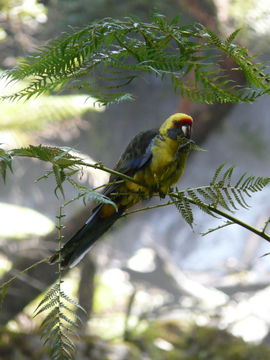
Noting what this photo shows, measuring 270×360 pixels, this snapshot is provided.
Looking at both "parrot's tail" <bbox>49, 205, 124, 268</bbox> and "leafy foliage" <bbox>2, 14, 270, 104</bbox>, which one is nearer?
"leafy foliage" <bbox>2, 14, 270, 104</bbox>

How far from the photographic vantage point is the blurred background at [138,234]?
238 cm

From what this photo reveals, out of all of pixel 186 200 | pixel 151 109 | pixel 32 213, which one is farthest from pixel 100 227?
pixel 151 109

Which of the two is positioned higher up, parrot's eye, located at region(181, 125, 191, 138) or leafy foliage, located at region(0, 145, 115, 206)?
parrot's eye, located at region(181, 125, 191, 138)

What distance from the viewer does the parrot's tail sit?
942mm

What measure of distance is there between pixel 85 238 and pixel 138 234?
4.07 metres

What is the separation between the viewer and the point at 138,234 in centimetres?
508

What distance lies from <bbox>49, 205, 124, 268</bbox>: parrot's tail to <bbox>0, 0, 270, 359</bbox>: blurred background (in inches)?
9.4

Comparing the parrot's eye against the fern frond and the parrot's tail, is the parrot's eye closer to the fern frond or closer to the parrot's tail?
the parrot's tail

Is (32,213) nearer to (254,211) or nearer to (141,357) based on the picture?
(141,357)

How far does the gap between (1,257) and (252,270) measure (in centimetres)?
226

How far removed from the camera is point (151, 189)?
3.17 feet

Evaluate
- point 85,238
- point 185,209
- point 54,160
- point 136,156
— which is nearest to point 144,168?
point 136,156

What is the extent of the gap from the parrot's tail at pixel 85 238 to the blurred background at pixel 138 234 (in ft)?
0.79

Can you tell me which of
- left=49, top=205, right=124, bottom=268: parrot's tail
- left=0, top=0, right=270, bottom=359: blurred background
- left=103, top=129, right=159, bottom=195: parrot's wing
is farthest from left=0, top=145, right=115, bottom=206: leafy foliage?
left=103, top=129, right=159, bottom=195: parrot's wing
